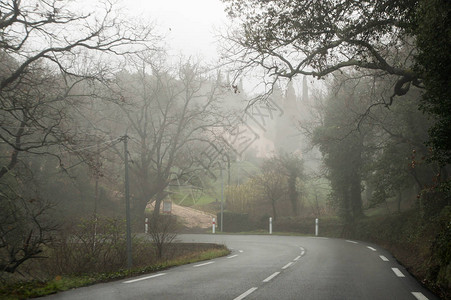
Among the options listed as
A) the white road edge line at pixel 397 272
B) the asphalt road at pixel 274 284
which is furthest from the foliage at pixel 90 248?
the white road edge line at pixel 397 272

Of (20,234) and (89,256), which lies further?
(20,234)

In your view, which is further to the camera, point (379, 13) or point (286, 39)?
point (286, 39)

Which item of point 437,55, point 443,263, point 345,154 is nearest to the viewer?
point 443,263

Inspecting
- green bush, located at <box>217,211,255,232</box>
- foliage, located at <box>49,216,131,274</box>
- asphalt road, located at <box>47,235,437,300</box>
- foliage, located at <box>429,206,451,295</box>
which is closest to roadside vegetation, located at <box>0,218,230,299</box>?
foliage, located at <box>49,216,131,274</box>

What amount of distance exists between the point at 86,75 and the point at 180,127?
2449 cm

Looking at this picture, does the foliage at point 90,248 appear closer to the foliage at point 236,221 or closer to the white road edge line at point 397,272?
the white road edge line at point 397,272

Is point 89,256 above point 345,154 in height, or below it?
below

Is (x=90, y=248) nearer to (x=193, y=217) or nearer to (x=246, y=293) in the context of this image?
(x=246, y=293)

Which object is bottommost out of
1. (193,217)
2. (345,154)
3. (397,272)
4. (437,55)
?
(397,272)

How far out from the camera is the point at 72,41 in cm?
1460

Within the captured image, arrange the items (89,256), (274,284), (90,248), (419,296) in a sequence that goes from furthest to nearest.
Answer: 1. (90,248)
2. (89,256)
3. (274,284)
4. (419,296)

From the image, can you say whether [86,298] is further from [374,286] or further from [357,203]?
[357,203]

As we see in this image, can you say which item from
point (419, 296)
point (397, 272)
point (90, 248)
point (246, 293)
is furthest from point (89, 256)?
point (419, 296)

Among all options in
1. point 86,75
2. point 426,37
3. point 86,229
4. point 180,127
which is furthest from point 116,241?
point 180,127
